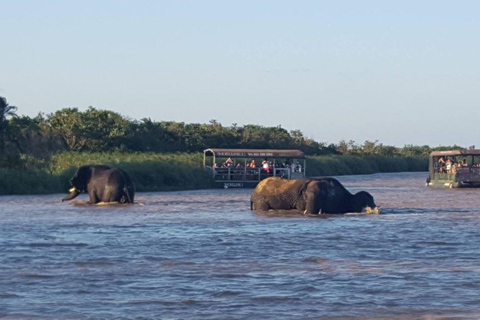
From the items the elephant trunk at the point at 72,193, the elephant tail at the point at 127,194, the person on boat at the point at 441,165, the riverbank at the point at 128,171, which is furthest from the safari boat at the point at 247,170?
the elephant tail at the point at 127,194

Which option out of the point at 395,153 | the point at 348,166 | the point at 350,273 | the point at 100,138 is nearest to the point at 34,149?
the point at 100,138

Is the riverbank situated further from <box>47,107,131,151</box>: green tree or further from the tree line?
<box>47,107,131,151</box>: green tree

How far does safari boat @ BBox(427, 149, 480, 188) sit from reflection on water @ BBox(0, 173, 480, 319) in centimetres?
2111

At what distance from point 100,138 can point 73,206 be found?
34.4m

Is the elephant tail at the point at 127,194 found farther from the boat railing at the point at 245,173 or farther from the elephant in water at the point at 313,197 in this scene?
A: the boat railing at the point at 245,173

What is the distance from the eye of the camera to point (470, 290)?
12312mm

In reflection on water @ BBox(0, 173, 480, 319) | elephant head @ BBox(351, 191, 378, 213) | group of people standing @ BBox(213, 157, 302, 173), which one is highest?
group of people standing @ BBox(213, 157, 302, 173)

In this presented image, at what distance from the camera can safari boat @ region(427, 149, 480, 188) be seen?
47.0 metres

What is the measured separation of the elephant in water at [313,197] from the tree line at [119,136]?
18048 mm

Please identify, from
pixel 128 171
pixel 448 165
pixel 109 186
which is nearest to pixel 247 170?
pixel 128 171

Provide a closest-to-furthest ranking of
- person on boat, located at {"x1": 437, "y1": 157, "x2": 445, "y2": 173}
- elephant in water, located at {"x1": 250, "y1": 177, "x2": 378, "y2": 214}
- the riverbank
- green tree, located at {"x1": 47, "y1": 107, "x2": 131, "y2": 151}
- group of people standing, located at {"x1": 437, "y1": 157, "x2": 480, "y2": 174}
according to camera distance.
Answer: elephant in water, located at {"x1": 250, "y1": 177, "x2": 378, "y2": 214}
the riverbank
group of people standing, located at {"x1": 437, "y1": 157, "x2": 480, "y2": 174}
person on boat, located at {"x1": 437, "y1": 157, "x2": 445, "y2": 173}
green tree, located at {"x1": 47, "y1": 107, "x2": 131, "y2": 151}

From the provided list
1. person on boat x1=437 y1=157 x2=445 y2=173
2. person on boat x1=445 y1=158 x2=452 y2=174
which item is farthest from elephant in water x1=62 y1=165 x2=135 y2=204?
person on boat x1=437 y1=157 x2=445 y2=173

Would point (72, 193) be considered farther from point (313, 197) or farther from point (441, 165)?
point (441, 165)

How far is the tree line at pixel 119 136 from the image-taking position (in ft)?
173
